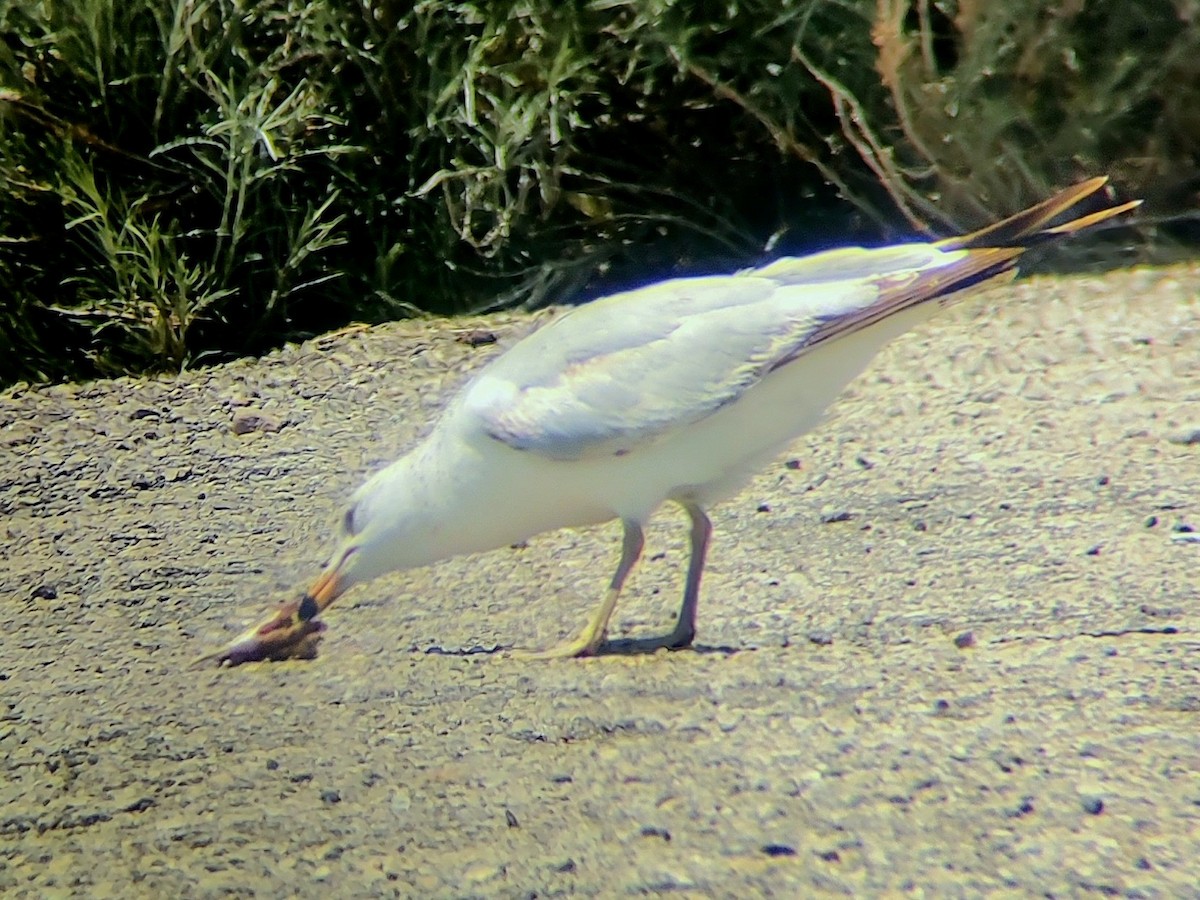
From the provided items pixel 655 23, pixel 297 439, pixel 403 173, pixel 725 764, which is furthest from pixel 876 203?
pixel 725 764

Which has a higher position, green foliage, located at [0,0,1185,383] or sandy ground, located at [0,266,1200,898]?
green foliage, located at [0,0,1185,383]

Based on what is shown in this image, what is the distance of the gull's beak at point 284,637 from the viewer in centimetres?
378

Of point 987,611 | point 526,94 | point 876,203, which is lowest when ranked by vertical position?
→ point 987,611

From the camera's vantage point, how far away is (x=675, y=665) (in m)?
3.63

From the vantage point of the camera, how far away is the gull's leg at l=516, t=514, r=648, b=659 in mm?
3768

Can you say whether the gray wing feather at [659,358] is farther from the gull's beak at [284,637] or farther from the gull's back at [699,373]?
the gull's beak at [284,637]

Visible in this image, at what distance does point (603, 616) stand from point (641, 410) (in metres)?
0.49

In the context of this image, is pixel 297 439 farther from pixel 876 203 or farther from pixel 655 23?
pixel 876 203

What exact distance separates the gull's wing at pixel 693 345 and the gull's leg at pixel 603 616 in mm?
270

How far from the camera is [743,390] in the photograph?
12.1ft

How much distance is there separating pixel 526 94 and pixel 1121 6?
2236 mm

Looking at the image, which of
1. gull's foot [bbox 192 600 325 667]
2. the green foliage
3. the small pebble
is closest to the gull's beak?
gull's foot [bbox 192 600 325 667]

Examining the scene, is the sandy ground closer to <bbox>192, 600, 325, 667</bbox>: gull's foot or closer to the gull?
<bbox>192, 600, 325, 667</bbox>: gull's foot

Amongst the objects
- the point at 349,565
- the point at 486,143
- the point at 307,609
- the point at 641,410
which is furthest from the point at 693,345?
the point at 486,143
